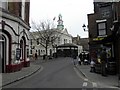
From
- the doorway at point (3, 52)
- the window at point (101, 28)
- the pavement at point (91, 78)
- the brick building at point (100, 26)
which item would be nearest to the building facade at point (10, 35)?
the doorway at point (3, 52)

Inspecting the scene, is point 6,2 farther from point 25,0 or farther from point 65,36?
point 65,36

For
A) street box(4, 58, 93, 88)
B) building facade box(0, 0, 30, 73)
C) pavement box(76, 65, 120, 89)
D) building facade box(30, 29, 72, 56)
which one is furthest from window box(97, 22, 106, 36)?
building facade box(30, 29, 72, 56)

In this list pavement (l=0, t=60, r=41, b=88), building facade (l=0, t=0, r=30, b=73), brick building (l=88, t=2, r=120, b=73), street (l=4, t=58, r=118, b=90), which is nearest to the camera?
street (l=4, t=58, r=118, b=90)

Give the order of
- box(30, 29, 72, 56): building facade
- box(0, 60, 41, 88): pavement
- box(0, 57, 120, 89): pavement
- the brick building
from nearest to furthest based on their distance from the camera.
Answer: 1. box(0, 57, 120, 89): pavement
2. box(0, 60, 41, 88): pavement
3. the brick building
4. box(30, 29, 72, 56): building facade

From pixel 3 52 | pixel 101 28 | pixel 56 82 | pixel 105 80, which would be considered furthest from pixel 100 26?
pixel 56 82

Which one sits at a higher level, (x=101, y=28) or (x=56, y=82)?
(x=101, y=28)

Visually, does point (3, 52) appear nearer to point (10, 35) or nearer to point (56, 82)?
point (10, 35)

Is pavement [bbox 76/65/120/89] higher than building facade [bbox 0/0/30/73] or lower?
lower

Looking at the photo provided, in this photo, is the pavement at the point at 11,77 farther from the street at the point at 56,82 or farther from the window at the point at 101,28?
the window at the point at 101,28

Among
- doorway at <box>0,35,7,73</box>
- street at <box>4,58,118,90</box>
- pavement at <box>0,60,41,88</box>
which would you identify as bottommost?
street at <box>4,58,118,90</box>

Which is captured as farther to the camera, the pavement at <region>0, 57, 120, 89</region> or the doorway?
the doorway

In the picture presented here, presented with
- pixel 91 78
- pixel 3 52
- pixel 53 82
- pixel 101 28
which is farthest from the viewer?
pixel 101 28

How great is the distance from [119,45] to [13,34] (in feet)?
31.6

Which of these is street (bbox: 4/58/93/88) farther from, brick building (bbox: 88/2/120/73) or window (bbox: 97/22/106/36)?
window (bbox: 97/22/106/36)
